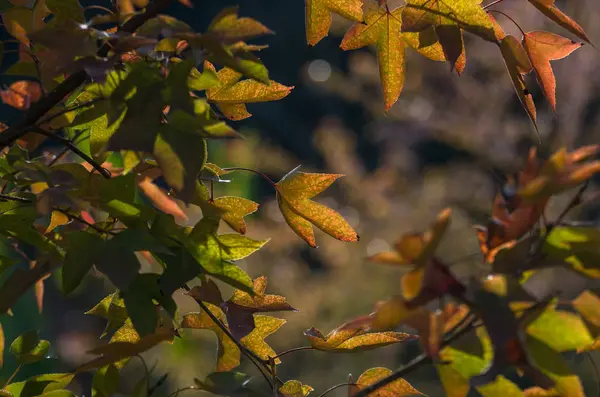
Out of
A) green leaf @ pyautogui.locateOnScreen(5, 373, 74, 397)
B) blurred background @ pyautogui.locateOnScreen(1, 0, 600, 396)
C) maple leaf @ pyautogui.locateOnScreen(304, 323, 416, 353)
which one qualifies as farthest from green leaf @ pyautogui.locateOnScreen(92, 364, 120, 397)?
blurred background @ pyautogui.locateOnScreen(1, 0, 600, 396)

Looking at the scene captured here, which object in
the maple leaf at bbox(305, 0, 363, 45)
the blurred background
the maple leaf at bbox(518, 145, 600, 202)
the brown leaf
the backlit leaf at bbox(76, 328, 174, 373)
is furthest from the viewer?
the blurred background

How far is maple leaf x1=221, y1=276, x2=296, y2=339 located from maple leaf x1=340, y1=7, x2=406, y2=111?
0.15 m

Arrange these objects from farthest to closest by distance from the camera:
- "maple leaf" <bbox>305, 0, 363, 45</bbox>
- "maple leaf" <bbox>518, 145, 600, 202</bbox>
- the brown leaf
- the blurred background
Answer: the blurred background, the brown leaf, "maple leaf" <bbox>305, 0, 363, 45</bbox>, "maple leaf" <bbox>518, 145, 600, 202</bbox>

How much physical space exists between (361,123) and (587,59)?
154 inches

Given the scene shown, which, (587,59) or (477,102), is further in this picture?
(477,102)

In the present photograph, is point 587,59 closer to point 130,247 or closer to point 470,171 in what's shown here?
point 470,171

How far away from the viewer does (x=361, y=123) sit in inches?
258

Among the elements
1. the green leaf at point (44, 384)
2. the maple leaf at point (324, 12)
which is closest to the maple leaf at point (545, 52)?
the maple leaf at point (324, 12)

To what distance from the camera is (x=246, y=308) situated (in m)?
0.45

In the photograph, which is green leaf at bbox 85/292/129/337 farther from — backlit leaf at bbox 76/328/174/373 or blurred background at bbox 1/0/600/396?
blurred background at bbox 1/0/600/396

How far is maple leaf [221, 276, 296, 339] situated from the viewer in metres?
0.44

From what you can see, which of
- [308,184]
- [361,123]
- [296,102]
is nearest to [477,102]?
[308,184]

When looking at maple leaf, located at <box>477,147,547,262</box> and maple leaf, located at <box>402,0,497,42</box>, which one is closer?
maple leaf, located at <box>477,147,547,262</box>

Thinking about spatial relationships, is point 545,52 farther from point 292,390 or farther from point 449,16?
point 292,390
